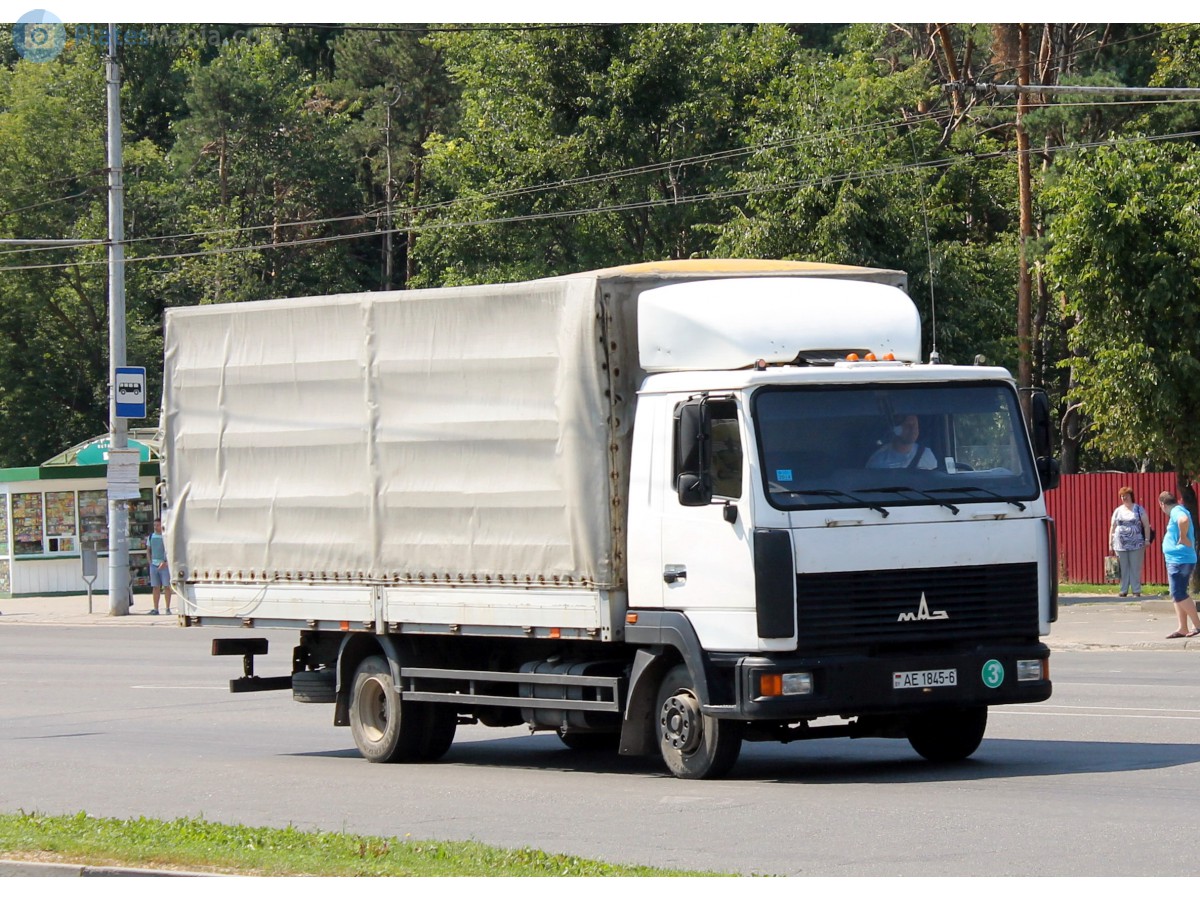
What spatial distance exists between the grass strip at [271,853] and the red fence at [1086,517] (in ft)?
93.2

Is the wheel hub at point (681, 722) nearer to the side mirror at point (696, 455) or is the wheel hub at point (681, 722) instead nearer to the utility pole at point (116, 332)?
the side mirror at point (696, 455)

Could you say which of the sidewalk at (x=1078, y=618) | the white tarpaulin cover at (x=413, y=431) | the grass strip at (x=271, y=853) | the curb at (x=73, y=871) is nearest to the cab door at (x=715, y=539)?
the white tarpaulin cover at (x=413, y=431)

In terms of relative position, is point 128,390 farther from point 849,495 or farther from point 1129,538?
point 849,495

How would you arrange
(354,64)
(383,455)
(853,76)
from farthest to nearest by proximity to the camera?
(354,64) → (853,76) → (383,455)

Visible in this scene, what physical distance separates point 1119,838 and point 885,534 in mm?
2860

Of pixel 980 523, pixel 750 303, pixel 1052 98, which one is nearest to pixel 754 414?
pixel 750 303

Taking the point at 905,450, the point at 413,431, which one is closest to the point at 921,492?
the point at 905,450

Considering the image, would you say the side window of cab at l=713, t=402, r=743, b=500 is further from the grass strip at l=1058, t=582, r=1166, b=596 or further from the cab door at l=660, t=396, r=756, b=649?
the grass strip at l=1058, t=582, r=1166, b=596

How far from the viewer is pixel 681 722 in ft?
38.4

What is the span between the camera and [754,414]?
11281mm

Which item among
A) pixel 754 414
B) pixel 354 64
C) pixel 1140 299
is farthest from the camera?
pixel 354 64

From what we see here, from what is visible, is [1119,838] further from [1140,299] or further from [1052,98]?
[1052,98]

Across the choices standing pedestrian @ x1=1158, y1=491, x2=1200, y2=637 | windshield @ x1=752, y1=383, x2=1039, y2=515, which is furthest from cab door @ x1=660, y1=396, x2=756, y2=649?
standing pedestrian @ x1=1158, y1=491, x2=1200, y2=637

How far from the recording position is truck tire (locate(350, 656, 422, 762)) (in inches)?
532
